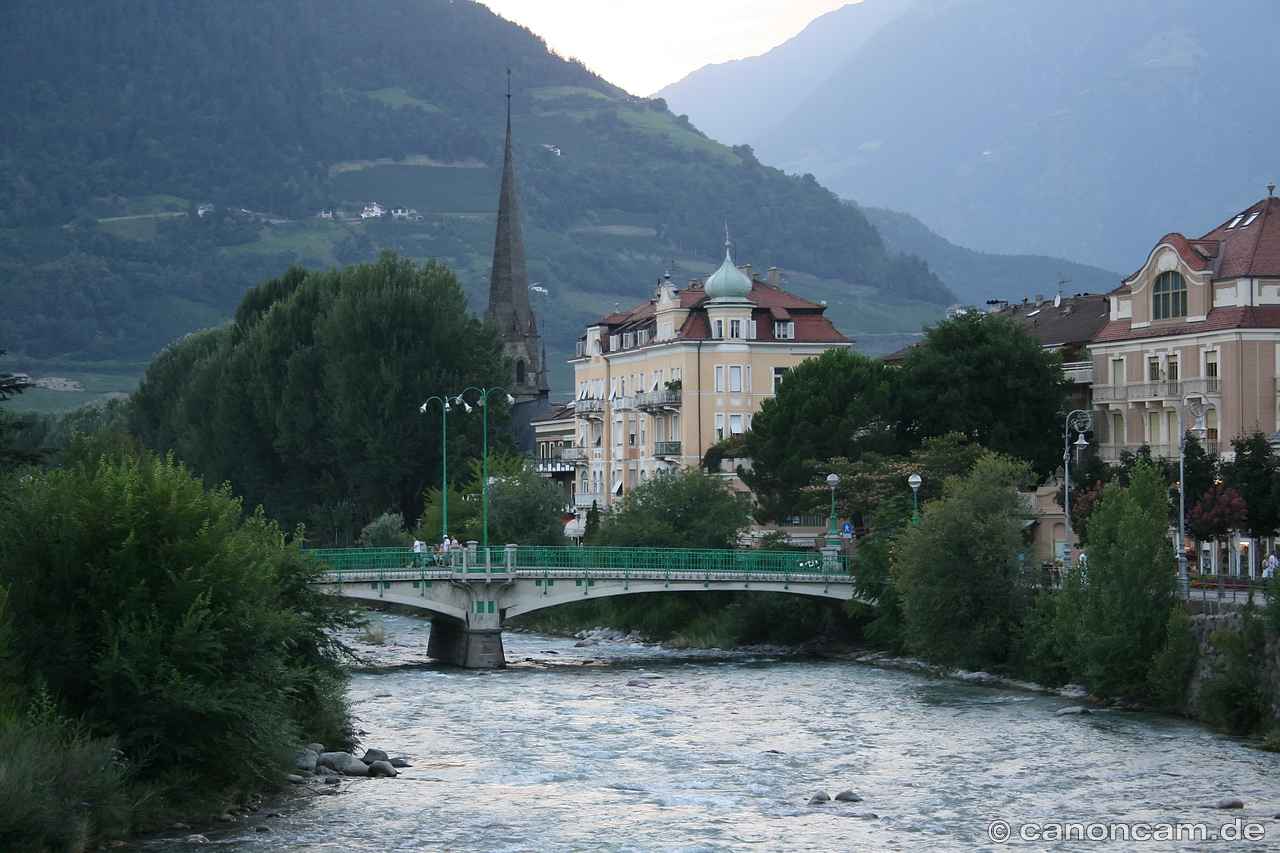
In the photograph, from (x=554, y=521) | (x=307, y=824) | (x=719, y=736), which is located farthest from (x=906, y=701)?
(x=554, y=521)

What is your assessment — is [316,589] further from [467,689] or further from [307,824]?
[467,689]

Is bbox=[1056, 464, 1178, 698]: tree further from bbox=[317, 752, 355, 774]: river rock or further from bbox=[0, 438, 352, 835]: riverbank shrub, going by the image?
bbox=[0, 438, 352, 835]: riverbank shrub

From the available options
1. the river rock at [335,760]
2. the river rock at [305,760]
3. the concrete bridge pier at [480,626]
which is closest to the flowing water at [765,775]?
the river rock at [335,760]

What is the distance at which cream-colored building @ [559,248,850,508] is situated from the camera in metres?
92.8

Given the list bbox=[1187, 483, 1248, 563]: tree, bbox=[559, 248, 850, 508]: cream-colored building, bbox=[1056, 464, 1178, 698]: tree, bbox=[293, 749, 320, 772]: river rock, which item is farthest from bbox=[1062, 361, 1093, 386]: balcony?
bbox=[293, 749, 320, 772]: river rock

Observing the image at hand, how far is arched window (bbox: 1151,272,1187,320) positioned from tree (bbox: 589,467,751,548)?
19.4 metres

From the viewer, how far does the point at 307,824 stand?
3406cm

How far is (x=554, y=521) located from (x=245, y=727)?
5208 centimetres

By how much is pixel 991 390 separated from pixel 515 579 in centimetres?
2422

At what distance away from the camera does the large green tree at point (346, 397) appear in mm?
95938

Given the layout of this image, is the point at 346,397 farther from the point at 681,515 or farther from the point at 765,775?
the point at 765,775

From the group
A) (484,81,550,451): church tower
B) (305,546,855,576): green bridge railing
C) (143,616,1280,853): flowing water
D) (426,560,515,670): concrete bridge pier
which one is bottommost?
(143,616,1280,853): flowing water

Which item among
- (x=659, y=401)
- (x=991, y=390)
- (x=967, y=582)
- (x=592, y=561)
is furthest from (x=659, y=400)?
(x=967, y=582)

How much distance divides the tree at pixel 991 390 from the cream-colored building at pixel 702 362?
991cm
